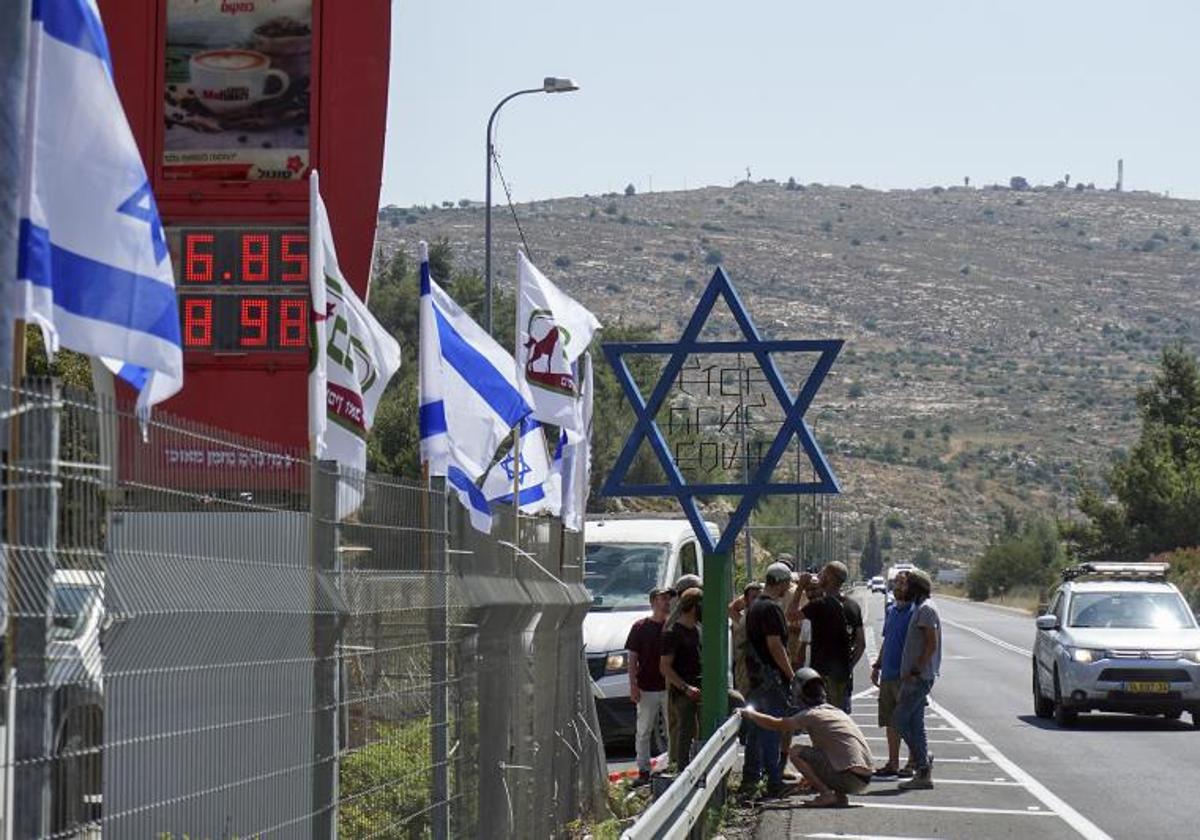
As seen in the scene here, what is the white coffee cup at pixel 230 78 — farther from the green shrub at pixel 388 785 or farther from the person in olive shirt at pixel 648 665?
the green shrub at pixel 388 785

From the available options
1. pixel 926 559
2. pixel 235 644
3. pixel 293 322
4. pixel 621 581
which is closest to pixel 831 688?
pixel 621 581

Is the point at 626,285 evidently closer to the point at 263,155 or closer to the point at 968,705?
the point at 968,705

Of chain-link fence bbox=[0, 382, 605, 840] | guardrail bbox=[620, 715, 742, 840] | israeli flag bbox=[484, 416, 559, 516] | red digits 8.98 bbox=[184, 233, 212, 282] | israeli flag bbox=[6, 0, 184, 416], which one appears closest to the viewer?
chain-link fence bbox=[0, 382, 605, 840]

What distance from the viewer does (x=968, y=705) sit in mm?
28734

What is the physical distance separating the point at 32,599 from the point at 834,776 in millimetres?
11568

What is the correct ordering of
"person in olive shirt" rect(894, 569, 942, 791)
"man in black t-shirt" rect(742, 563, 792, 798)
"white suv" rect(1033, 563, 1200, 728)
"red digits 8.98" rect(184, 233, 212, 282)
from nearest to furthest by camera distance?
"red digits 8.98" rect(184, 233, 212, 282) < "man in black t-shirt" rect(742, 563, 792, 798) < "person in olive shirt" rect(894, 569, 942, 791) < "white suv" rect(1033, 563, 1200, 728)

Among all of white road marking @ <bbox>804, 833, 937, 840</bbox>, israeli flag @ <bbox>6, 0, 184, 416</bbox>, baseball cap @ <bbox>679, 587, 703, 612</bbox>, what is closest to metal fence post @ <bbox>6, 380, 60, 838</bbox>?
israeli flag @ <bbox>6, 0, 184, 416</bbox>

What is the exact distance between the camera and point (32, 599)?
4461 millimetres

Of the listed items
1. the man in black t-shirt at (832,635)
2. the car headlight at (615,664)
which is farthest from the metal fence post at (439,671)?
the car headlight at (615,664)

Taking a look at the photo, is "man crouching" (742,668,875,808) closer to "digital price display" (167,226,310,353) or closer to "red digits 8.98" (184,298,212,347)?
"digital price display" (167,226,310,353)

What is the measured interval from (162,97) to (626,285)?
169849mm

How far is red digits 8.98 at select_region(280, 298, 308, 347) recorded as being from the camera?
14.1 meters

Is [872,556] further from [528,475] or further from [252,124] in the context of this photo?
[252,124]

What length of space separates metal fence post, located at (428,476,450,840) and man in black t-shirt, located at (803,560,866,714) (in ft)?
30.0
